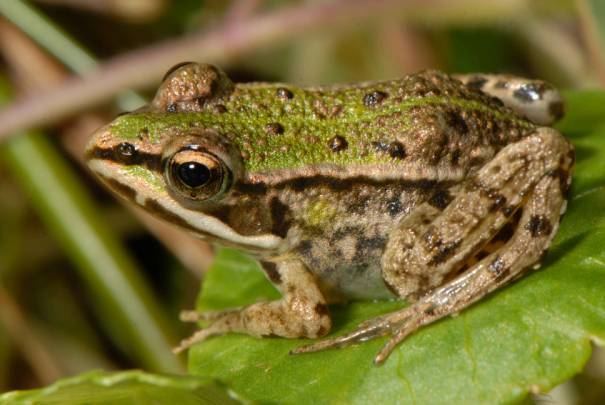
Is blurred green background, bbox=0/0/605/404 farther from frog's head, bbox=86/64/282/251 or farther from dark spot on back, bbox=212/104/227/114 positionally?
dark spot on back, bbox=212/104/227/114

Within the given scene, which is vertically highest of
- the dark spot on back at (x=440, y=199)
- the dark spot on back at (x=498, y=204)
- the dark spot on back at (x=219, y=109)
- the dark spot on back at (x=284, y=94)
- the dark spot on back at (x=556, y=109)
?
the dark spot on back at (x=219, y=109)

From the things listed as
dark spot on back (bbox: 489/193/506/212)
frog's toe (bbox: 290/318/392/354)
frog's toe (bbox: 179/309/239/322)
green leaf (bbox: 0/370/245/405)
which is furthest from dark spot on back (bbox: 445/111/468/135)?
green leaf (bbox: 0/370/245/405)

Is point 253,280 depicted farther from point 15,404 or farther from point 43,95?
point 43,95

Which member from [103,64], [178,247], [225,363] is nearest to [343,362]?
[225,363]

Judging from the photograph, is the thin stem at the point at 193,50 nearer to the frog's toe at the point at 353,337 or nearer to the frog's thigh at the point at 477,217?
the frog's thigh at the point at 477,217

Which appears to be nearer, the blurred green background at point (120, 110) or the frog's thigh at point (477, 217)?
the frog's thigh at point (477, 217)

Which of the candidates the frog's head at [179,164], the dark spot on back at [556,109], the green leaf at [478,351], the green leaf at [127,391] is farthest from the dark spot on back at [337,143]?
the green leaf at [127,391]
